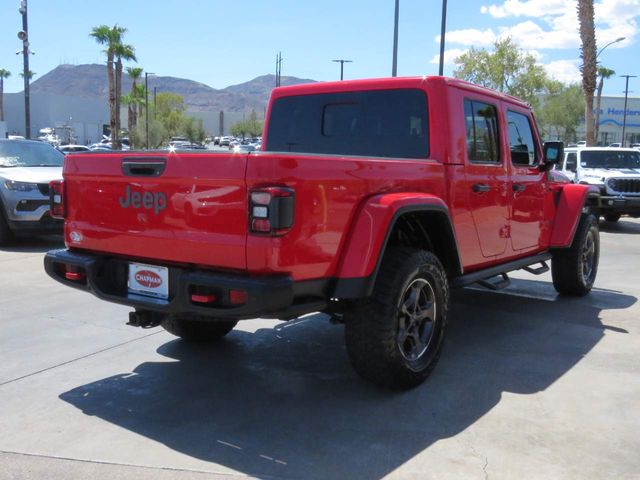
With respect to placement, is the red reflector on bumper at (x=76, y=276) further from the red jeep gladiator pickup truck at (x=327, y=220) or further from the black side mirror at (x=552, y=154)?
the black side mirror at (x=552, y=154)

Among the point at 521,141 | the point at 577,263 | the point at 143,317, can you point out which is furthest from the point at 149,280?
the point at 577,263

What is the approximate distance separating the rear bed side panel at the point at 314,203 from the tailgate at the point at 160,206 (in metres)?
0.11

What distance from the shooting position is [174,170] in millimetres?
3531

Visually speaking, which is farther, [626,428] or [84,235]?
[84,235]

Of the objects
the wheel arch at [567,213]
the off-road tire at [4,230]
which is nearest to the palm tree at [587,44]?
the wheel arch at [567,213]

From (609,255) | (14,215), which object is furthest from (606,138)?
(14,215)

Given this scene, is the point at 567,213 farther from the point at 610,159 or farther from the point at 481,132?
the point at 610,159

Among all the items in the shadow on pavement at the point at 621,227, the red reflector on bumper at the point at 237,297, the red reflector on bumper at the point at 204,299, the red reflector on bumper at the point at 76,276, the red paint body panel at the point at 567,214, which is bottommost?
the shadow on pavement at the point at 621,227

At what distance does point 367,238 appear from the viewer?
3.63 metres

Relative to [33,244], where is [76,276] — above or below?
above

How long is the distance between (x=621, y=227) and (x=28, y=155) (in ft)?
40.9

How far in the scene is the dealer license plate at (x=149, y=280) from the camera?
3.64 metres

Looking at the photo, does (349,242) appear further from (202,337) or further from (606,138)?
(606,138)

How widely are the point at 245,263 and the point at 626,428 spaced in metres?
2.36
